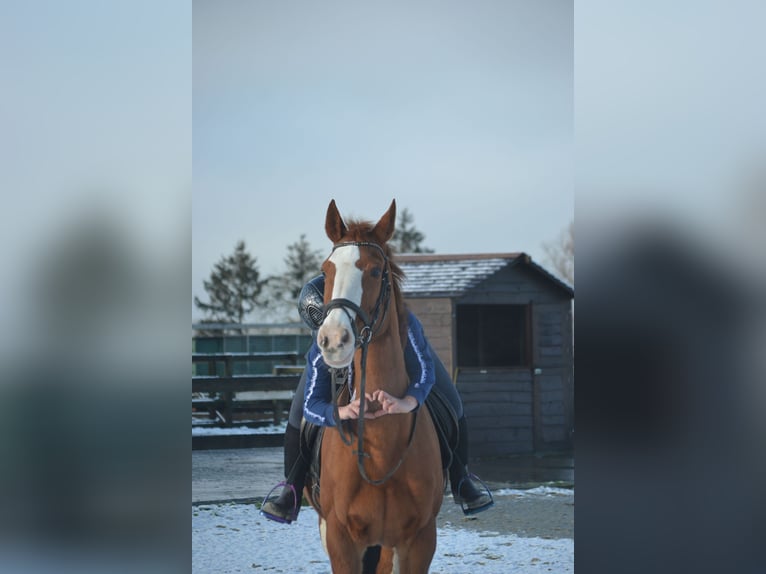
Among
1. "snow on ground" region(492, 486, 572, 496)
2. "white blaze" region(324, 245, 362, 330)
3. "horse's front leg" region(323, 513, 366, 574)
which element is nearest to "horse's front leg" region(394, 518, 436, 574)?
"horse's front leg" region(323, 513, 366, 574)

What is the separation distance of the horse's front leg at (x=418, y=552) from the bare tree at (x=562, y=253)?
33.4 metres

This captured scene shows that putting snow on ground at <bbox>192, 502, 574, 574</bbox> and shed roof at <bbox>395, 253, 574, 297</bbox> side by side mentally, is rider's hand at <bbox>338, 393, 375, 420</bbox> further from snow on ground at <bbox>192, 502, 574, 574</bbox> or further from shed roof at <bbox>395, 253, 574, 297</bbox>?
shed roof at <bbox>395, 253, 574, 297</bbox>

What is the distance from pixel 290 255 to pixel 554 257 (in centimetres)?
1127

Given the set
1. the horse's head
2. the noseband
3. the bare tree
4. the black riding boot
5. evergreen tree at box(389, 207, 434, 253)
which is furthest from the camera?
the bare tree

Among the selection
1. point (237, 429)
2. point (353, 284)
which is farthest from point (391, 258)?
point (237, 429)

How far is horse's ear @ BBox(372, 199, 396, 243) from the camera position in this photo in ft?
13.2

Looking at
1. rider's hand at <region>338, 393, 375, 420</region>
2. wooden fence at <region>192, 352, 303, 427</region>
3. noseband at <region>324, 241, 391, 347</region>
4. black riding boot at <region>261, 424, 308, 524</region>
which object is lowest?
wooden fence at <region>192, 352, 303, 427</region>

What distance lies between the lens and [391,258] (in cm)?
408

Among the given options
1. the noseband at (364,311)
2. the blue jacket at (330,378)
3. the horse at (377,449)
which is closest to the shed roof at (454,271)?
the blue jacket at (330,378)

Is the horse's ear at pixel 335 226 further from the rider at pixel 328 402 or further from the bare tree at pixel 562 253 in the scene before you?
the bare tree at pixel 562 253
